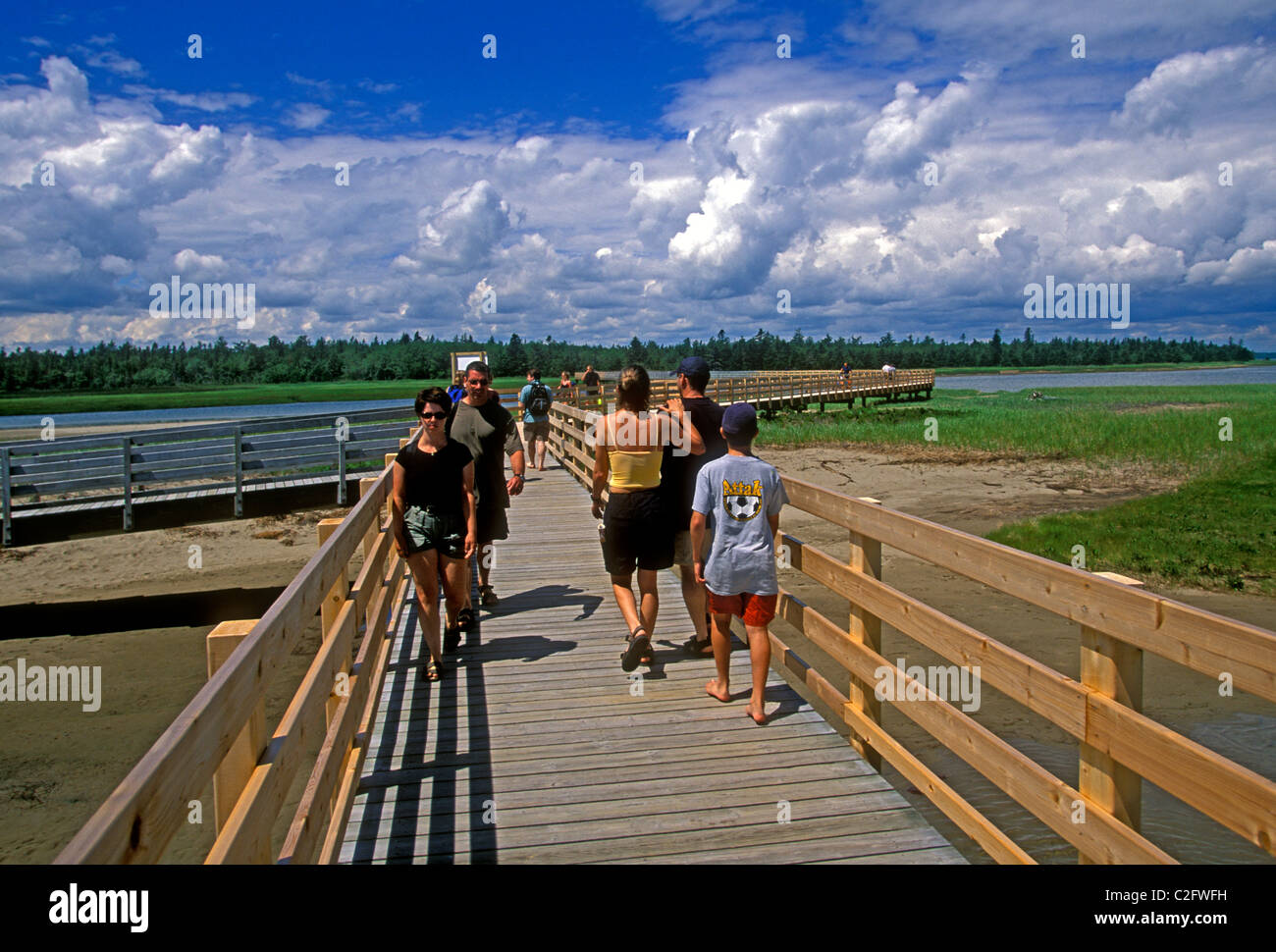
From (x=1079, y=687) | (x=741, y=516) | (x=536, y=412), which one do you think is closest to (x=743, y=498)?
(x=741, y=516)

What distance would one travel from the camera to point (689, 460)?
575 centimetres

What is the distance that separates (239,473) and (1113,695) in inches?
696

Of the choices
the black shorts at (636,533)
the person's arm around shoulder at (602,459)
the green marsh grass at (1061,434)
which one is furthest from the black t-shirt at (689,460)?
the green marsh grass at (1061,434)

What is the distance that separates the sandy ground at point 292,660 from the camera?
711 centimetres

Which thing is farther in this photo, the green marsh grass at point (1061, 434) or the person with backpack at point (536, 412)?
A: the green marsh grass at point (1061, 434)

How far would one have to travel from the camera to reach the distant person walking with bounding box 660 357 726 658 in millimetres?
5590

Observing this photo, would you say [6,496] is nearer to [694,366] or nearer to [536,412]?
[536,412]

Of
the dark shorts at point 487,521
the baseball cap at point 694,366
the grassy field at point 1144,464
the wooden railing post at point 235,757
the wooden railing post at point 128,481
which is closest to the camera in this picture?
the wooden railing post at point 235,757

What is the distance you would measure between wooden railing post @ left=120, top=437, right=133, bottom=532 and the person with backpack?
22.2ft

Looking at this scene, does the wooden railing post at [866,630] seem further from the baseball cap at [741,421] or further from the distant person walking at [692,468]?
the distant person walking at [692,468]

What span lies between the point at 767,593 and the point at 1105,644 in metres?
2.05

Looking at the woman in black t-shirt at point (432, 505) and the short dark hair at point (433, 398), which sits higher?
the short dark hair at point (433, 398)

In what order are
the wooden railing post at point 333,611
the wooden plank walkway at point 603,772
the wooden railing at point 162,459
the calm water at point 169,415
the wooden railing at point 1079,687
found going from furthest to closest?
the calm water at point 169,415, the wooden railing at point 162,459, the wooden railing post at point 333,611, the wooden plank walkway at point 603,772, the wooden railing at point 1079,687
